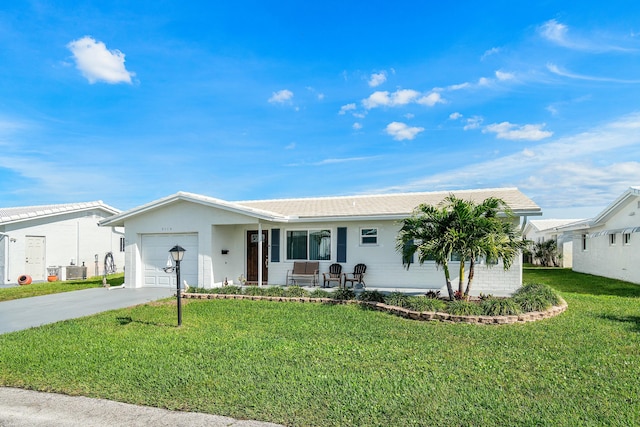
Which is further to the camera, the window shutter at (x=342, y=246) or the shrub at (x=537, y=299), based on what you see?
the window shutter at (x=342, y=246)

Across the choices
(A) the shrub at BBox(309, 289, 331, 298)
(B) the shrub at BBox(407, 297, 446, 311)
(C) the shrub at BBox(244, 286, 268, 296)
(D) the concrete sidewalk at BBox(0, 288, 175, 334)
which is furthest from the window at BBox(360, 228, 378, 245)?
(D) the concrete sidewalk at BBox(0, 288, 175, 334)

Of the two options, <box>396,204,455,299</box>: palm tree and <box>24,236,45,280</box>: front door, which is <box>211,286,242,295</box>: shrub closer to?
<box>396,204,455,299</box>: palm tree

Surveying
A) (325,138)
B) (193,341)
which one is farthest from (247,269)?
(193,341)

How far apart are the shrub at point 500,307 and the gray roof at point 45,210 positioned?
20.6 metres

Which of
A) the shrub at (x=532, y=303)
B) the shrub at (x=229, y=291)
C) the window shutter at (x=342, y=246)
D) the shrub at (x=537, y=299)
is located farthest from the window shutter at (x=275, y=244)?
the shrub at (x=532, y=303)

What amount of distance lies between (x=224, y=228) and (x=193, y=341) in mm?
8759

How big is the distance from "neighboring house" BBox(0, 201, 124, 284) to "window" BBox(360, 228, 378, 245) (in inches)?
472

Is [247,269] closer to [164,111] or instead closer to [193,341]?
[164,111]

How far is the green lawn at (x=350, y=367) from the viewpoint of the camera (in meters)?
4.37

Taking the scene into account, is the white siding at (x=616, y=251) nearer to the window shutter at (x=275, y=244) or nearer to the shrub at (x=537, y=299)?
the shrub at (x=537, y=299)

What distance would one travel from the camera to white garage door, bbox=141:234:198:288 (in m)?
15.5

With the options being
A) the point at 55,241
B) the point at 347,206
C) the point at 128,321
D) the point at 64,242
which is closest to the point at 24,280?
the point at 55,241

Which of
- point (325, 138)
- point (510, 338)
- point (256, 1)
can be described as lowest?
point (510, 338)

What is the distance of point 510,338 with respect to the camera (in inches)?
293
